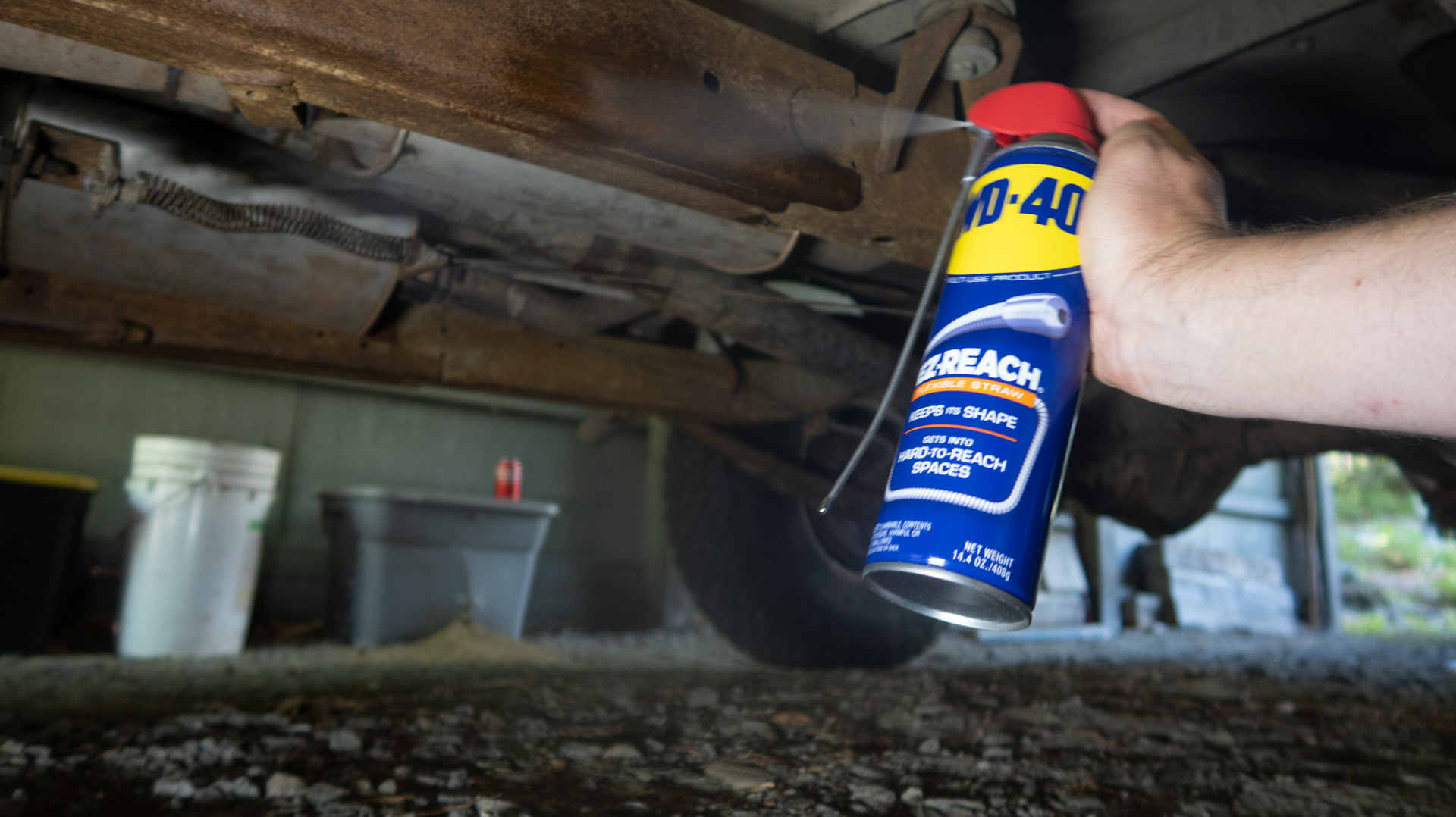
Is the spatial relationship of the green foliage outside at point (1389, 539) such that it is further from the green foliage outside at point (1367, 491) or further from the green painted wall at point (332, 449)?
the green painted wall at point (332, 449)

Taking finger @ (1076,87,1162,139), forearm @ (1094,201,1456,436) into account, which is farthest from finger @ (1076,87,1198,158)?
forearm @ (1094,201,1456,436)

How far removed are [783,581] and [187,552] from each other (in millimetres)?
1913

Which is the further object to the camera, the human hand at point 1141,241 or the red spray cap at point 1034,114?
the red spray cap at point 1034,114

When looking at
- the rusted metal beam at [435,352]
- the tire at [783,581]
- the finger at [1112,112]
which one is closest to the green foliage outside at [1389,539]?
the tire at [783,581]

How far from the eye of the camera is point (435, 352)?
1612 mm

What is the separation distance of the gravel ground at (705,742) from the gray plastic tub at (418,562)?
2.18 ft

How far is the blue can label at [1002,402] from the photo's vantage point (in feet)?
2.01

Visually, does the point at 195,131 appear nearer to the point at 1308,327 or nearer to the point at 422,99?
the point at 422,99

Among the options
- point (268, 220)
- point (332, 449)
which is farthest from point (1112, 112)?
point (332, 449)

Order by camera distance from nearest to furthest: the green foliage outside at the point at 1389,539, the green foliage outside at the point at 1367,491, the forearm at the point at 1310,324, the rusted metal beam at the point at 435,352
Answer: the forearm at the point at 1310,324 → the rusted metal beam at the point at 435,352 → the green foliage outside at the point at 1389,539 → the green foliage outside at the point at 1367,491

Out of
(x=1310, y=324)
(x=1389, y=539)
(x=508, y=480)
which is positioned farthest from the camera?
(x=1389, y=539)

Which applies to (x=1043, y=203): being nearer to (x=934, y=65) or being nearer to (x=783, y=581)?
(x=934, y=65)

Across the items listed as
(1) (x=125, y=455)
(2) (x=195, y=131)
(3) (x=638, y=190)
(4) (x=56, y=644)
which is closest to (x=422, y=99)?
(3) (x=638, y=190)

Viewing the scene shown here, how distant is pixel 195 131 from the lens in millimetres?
1157
